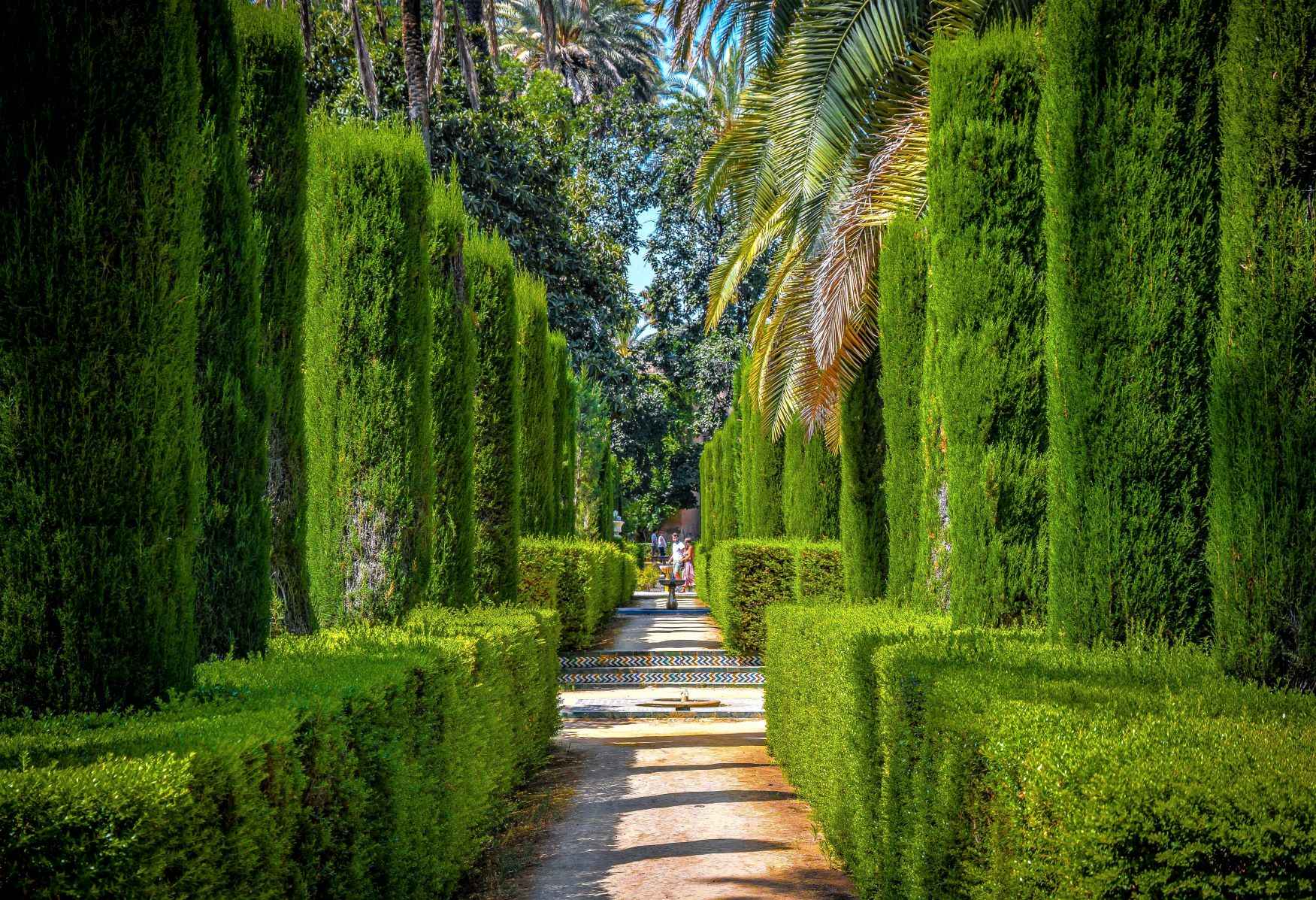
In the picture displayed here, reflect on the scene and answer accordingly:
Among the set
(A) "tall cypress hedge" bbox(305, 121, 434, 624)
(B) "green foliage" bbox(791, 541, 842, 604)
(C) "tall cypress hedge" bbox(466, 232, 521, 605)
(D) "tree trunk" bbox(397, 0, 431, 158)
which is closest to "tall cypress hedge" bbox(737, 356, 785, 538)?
(B) "green foliage" bbox(791, 541, 842, 604)

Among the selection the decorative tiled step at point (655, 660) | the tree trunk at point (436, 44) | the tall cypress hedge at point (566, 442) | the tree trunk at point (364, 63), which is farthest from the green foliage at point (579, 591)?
the tree trunk at point (436, 44)

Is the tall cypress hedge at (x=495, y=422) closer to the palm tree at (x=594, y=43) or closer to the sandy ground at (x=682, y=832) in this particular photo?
the sandy ground at (x=682, y=832)

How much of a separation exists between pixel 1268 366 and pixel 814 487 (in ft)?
42.3

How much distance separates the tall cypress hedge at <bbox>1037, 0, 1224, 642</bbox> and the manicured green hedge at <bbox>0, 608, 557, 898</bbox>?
3321mm

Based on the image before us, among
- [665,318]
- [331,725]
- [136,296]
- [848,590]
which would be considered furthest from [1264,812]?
[665,318]

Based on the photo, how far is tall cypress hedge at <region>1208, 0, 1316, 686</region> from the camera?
14.9ft

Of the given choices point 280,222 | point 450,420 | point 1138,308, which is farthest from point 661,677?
point 1138,308

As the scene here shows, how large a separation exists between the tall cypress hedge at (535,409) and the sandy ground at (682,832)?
7315 millimetres

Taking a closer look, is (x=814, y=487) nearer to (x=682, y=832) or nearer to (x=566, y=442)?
(x=566, y=442)

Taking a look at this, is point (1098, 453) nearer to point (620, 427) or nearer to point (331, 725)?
point (331, 725)

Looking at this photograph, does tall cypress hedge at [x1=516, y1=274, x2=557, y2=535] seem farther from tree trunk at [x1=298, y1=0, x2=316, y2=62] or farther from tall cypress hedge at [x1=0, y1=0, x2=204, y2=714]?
tall cypress hedge at [x1=0, y1=0, x2=204, y2=714]

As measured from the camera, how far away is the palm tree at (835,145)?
441 inches

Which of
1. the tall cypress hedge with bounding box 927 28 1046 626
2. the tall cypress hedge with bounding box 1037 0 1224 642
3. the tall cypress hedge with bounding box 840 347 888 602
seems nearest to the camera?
the tall cypress hedge with bounding box 1037 0 1224 642

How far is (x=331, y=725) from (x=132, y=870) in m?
1.38
